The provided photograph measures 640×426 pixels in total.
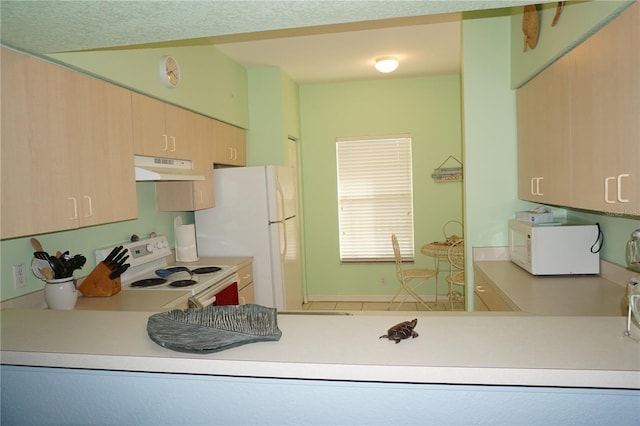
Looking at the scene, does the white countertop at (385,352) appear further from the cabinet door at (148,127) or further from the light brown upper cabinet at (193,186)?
the light brown upper cabinet at (193,186)

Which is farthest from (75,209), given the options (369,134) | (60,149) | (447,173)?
(447,173)

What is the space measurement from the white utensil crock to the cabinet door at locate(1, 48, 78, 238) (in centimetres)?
37

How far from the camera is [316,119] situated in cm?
555

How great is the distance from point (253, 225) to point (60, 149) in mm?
2099

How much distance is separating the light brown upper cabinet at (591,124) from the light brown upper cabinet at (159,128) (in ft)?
8.21

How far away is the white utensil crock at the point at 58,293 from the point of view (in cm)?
224

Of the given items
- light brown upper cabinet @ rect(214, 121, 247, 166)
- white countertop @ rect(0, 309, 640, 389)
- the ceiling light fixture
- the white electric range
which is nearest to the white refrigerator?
light brown upper cabinet @ rect(214, 121, 247, 166)

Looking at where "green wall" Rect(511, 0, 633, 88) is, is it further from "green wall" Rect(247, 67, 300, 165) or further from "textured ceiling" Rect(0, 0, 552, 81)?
"green wall" Rect(247, 67, 300, 165)

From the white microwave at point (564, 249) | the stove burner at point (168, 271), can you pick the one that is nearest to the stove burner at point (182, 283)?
the stove burner at point (168, 271)

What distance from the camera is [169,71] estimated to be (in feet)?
9.98

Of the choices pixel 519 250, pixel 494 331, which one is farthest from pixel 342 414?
pixel 519 250

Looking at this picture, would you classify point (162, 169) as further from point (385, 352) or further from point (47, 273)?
point (385, 352)

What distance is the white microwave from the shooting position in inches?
105

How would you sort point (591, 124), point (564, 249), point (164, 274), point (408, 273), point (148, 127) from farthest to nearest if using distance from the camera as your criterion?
point (408, 273), point (164, 274), point (148, 127), point (564, 249), point (591, 124)
